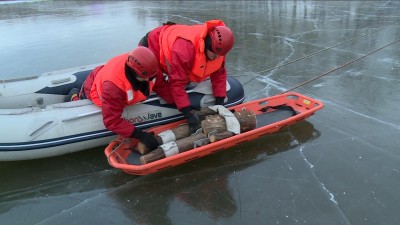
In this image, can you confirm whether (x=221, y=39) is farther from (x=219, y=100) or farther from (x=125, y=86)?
(x=125, y=86)

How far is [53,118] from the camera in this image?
3473 millimetres

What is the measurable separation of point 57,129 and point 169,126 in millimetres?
1154

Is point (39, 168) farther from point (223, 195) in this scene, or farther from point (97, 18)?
point (97, 18)

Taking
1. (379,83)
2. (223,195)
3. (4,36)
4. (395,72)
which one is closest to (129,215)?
(223,195)

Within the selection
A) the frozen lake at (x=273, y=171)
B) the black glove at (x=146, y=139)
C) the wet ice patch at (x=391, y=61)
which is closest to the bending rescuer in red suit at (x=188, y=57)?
the black glove at (x=146, y=139)

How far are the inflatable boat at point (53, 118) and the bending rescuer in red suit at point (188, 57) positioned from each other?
22cm

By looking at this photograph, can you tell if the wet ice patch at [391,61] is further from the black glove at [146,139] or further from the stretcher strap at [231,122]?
the black glove at [146,139]

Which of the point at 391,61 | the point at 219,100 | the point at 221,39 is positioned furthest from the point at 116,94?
the point at 391,61

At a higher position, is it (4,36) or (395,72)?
(4,36)

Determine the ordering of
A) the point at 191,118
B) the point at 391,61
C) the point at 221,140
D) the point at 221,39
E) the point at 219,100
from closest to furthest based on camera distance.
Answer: the point at 221,140
the point at 221,39
the point at 191,118
the point at 219,100
the point at 391,61

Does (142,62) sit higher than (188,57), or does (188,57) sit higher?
(142,62)

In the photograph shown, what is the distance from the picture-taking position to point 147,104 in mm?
3799

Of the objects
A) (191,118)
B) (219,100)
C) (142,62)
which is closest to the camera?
(142,62)

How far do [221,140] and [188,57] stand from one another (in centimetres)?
96
